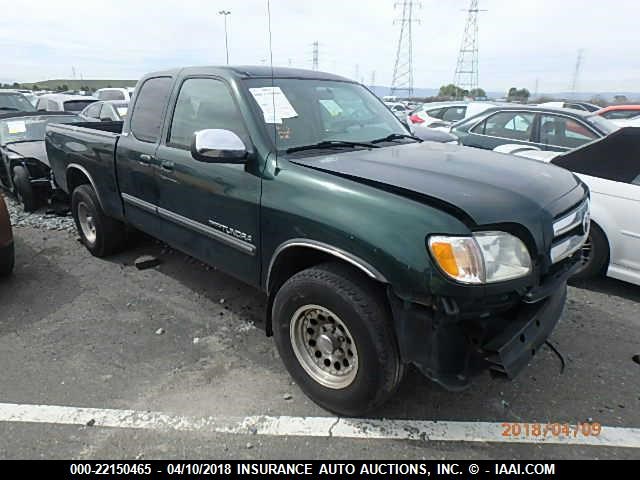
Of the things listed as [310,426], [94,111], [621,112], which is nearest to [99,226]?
[310,426]

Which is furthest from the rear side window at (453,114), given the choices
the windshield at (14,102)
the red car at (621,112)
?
the windshield at (14,102)

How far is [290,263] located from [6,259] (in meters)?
3.13

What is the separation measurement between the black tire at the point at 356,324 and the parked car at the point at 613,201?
2509 millimetres

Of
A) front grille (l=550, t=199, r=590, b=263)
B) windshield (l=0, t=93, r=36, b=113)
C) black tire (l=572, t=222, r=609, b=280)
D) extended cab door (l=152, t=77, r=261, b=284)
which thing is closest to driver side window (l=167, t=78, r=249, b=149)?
extended cab door (l=152, t=77, r=261, b=284)

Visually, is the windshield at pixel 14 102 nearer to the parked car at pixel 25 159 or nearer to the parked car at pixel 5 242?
the parked car at pixel 25 159

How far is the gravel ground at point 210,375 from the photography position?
7.79 ft

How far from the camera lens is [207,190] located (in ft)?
10.1

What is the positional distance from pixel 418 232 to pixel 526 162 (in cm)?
144

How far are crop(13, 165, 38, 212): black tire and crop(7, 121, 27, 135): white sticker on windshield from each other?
106cm

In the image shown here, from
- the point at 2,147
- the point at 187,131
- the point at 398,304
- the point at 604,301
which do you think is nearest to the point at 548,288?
the point at 398,304

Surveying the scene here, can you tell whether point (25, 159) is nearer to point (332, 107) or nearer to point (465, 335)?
point (332, 107)

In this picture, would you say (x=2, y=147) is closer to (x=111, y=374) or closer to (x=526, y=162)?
(x=111, y=374)

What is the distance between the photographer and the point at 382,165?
8.55ft

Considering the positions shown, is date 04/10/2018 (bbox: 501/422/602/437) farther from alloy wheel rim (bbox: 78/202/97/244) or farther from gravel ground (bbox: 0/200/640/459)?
alloy wheel rim (bbox: 78/202/97/244)
